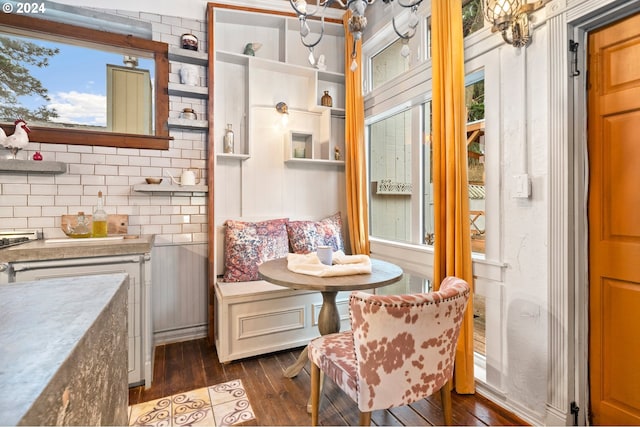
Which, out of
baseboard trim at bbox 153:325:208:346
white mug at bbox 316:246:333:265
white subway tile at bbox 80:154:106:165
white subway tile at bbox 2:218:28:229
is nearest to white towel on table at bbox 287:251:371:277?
white mug at bbox 316:246:333:265

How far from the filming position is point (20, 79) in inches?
103

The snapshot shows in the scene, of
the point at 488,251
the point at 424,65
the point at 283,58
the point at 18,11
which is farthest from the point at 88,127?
the point at 488,251

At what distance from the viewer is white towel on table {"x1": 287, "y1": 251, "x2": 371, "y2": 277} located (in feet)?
6.53

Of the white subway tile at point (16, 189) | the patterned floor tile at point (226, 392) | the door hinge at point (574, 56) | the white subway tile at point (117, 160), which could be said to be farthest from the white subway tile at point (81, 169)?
the door hinge at point (574, 56)

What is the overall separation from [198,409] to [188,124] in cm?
230

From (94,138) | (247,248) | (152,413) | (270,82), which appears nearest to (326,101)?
(270,82)

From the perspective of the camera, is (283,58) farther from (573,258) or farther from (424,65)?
(573,258)

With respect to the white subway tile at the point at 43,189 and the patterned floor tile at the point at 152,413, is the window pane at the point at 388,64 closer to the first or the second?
the white subway tile at the point at 43,189

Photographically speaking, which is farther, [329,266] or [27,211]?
[27,211]

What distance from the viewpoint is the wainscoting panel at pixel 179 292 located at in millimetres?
3008

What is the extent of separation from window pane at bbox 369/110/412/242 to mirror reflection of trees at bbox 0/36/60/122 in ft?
9.72

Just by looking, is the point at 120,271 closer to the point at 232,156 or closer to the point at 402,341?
the point at 232,156

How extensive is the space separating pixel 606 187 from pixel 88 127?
12.1 feet

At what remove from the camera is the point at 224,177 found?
317cm
